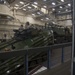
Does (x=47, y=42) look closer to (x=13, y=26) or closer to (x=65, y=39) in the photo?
(x=65, y=39)

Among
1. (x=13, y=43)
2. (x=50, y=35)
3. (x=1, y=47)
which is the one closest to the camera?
(x=1, y=47)

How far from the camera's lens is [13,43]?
27.6ft

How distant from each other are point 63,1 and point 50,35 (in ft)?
43.0

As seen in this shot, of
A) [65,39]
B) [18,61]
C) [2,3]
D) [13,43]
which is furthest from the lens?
[2,3]

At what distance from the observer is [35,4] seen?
22.0 metres

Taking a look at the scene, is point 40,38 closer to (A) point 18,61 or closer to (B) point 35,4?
(A) point 18,61

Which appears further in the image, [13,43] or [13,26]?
[13,26]

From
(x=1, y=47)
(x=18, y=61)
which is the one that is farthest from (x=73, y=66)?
(x=1, y=47)

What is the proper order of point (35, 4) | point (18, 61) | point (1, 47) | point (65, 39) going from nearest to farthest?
point (18, 61)
point (1, 47)
point (65, 39)
point (35, 4)

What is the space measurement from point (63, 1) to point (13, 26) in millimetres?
10266

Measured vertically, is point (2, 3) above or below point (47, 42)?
above

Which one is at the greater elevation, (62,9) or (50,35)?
(62,9)

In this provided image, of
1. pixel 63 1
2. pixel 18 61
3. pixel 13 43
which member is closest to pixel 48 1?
pixel 63 1

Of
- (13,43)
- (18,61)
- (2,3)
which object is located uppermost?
(2,3)
